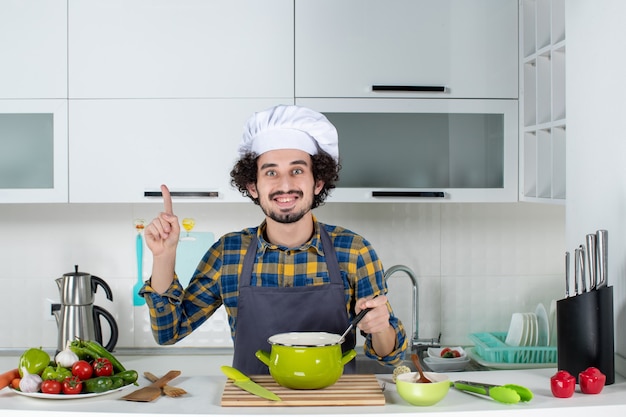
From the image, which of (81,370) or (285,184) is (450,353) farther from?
(81,370)

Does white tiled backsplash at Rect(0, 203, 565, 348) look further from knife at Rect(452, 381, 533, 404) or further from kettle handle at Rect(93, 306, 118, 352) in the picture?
knife at Rect(452, 381, 533, 404)

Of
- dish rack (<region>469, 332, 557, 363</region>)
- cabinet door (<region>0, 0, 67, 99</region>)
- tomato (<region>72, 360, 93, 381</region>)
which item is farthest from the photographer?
dish rack (<region>469, 332, 557, 363</region>)

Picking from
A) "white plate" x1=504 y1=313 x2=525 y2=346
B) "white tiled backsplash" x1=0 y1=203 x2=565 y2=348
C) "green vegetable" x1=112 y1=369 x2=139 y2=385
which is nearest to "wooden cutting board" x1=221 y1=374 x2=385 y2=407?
"green vegetable" x1=112 y1=369 x2=139 y2=385

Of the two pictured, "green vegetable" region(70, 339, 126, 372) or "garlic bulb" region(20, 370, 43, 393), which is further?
"green vegetable" region(70, 339, 126, 372)

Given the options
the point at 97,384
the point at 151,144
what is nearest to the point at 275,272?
the point at 97,384

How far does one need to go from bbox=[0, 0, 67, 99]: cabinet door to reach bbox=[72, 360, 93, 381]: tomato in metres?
1.26

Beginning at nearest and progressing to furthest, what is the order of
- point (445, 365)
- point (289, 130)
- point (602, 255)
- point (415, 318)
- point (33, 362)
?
point (33, 362), point (602, 255), point (289, 130), point (445, 365), point (415, 318)

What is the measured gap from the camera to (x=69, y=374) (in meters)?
1.54

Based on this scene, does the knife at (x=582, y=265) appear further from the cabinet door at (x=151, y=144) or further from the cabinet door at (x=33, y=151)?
the cabinet door at (x=33, y=151)

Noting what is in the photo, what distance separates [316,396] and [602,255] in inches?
29.2

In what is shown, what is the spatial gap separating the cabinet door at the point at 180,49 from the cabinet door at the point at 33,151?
12 cm

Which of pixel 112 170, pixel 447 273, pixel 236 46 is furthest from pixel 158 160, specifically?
pixel 447 273

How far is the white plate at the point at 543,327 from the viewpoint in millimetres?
2742

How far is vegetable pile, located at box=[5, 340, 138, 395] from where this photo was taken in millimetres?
1524
